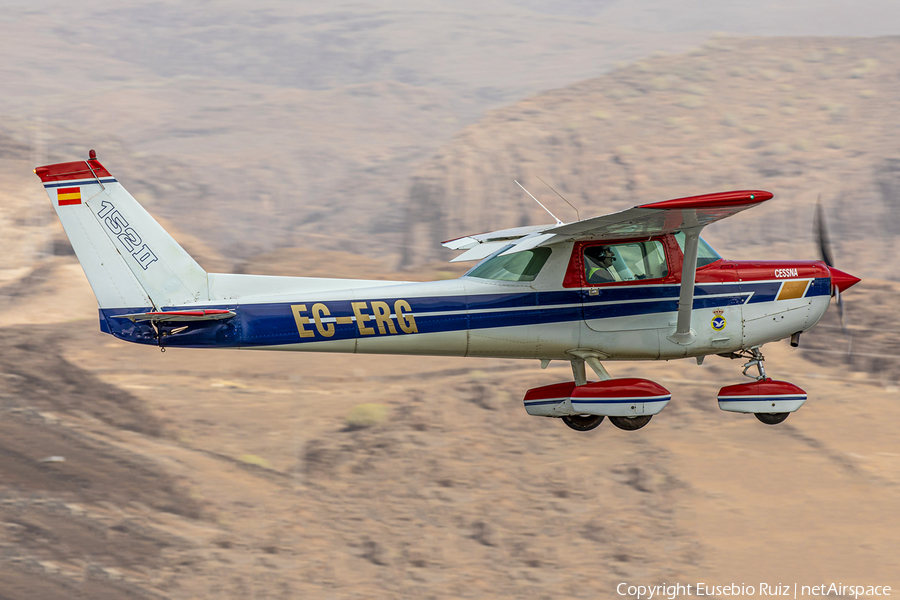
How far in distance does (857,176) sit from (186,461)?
39.0 metres

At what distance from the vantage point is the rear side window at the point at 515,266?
13.4 meters

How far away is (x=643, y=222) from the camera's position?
1253cm

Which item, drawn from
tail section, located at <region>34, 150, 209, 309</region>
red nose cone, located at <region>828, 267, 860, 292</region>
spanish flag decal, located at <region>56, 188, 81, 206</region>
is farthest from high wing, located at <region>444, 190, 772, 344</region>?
spanish flag decal, located at <region>56, 188, 81, 206</region>

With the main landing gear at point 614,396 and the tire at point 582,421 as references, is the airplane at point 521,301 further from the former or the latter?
the tire at point 582,421

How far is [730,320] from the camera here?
13812 mm

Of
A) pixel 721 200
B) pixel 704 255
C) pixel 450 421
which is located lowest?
pixel 450 421

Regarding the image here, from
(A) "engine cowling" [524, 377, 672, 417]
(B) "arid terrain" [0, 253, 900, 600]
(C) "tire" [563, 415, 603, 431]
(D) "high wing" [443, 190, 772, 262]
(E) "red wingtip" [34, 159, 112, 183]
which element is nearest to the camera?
(D) "high wing" [443, 190, 772, 262]

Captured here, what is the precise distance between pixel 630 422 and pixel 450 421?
13714 mm

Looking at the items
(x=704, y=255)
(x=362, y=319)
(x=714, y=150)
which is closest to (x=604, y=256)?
(x=704, y=255)

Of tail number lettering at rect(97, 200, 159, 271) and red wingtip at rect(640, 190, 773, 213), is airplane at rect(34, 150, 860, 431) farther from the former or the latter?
red wingtip at rect(640, 190, 773, 213)

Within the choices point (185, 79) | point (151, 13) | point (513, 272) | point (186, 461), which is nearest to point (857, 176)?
point (186, 461)

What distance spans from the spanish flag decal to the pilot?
711 centimetres

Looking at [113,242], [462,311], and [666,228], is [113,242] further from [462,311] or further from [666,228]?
[666,228]

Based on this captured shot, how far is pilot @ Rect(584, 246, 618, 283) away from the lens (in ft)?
43.9
